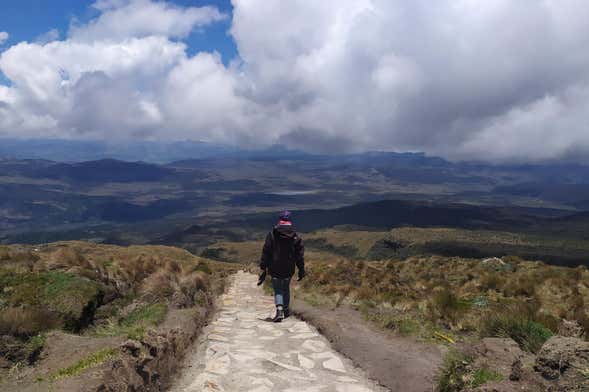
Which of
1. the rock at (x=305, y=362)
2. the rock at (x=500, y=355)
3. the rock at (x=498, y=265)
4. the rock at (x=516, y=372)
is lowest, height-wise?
the rock at (x=498, y=265)

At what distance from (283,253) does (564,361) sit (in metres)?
8.76

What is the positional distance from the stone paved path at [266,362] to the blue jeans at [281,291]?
2.55 feet

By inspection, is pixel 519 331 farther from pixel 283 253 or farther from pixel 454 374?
pixel 283 253

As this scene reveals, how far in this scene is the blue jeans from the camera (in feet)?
43.6

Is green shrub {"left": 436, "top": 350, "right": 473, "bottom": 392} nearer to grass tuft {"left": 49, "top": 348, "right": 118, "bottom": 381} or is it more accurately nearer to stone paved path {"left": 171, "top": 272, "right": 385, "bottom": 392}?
stone paved path {"left": 171, "top": 272, "right": 385, "bottom": 392}

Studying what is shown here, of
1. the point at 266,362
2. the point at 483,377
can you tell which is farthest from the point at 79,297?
the point at 483,377

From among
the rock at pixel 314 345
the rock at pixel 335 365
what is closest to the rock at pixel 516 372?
the rock at pixel 335 365

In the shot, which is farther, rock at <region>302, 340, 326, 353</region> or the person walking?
the person walking

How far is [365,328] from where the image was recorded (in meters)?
11.1

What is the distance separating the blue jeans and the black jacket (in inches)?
7.6

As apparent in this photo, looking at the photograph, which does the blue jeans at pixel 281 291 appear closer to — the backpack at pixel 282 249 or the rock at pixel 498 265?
the backpack at pixel 282 249

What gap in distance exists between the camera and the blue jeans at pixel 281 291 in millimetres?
13299

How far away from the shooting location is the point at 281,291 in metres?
13.4

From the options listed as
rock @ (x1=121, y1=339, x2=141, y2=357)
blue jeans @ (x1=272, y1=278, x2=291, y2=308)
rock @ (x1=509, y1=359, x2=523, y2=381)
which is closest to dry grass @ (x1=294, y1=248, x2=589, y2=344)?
blue jeans @ (x1=272, y1=278, x2=291, y2=308)
